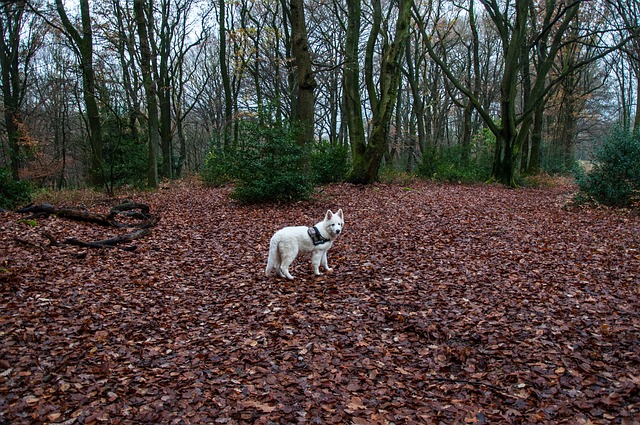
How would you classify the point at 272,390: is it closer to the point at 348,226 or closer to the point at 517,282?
the point at 517,282

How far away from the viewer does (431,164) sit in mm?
20219

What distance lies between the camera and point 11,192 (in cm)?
1205

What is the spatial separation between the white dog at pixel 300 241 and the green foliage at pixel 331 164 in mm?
10434

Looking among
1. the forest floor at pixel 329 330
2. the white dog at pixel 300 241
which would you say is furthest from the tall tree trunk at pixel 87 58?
the white dog at pixel 300 241

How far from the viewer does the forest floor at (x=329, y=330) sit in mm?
3604

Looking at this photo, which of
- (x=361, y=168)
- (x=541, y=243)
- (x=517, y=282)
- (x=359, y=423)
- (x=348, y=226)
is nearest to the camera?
(x=359, y=423)

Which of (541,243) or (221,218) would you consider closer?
(541,243)

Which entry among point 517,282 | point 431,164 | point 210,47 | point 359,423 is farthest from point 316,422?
point 210,47

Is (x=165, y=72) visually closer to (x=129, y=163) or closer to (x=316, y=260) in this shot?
(x=129, y=163)

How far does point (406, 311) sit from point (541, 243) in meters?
4.50

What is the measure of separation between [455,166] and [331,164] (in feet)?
24.4

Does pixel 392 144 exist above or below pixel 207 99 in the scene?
below

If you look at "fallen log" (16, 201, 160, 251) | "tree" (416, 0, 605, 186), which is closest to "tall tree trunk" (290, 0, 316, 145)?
"fallen log" (16, 201, 160, 251)

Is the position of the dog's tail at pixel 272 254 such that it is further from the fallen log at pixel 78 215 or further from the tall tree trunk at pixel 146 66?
the tall tree trunk at pixel 146 66
